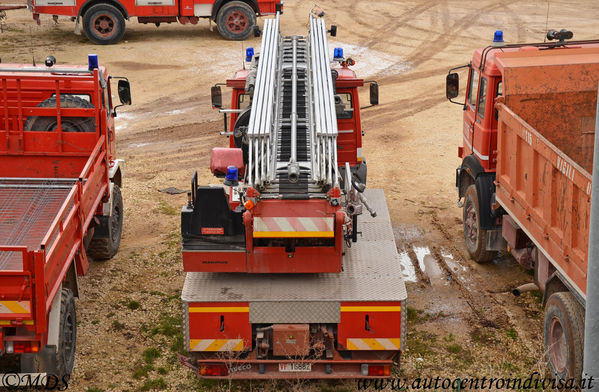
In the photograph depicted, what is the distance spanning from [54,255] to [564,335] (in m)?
4.88

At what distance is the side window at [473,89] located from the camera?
11.1 metres

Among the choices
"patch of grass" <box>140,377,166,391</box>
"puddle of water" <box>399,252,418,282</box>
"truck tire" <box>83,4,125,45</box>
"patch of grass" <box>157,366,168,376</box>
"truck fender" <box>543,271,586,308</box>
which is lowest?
"patch of grass" <box>140,377,166,391</box>

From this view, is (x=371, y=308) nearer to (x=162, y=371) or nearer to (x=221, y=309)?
(x=221, y=309)

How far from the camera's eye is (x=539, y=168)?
8375 mm

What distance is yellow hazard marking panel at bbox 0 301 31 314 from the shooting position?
700cm

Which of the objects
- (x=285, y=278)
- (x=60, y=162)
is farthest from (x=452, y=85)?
(x=60, y=162)

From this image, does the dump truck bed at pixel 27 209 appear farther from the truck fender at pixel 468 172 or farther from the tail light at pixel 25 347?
the truck fender at pixel 468 172

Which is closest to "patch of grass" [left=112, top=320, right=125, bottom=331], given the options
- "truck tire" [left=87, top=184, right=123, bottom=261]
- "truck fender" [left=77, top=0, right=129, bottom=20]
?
"truck tire" [left=87, top=184, right=123, bottom=261]

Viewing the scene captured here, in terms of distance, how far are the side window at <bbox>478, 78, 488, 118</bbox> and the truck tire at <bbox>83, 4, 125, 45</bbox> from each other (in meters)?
16.3

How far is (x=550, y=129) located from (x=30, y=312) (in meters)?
6.44

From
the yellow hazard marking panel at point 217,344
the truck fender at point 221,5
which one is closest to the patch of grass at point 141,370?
the yellow hazard marking panel at point 217,344

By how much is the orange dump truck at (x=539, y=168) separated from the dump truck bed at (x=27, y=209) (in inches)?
209

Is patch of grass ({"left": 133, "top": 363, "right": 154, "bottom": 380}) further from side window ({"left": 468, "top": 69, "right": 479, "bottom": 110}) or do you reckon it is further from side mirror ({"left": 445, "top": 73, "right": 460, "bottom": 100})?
side window ({"left": 468, "top": 69, "right": 479, "bottom": 110})

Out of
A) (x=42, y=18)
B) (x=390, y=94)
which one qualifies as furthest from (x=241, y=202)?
(x=42, y=18)
